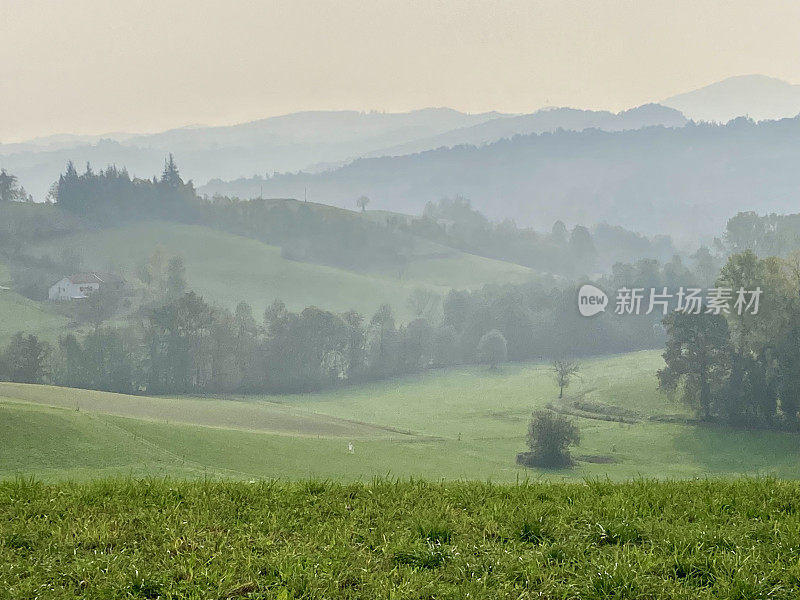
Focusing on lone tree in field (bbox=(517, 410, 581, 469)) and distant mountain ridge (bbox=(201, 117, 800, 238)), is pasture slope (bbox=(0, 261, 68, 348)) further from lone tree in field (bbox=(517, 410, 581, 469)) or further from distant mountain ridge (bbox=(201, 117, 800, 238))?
distant mountain ridge (bbox=(201, 117, 800, 238))

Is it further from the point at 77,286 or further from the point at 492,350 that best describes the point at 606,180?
the point at 77,286

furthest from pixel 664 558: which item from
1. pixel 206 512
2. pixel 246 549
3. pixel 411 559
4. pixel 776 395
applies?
pixel 776 395

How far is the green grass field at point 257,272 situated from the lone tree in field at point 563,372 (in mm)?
21752

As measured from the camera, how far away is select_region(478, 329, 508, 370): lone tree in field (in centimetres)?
6769

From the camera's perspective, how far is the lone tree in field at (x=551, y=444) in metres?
44.3

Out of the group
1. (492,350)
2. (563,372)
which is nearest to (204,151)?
(492,350)

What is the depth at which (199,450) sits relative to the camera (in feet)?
103

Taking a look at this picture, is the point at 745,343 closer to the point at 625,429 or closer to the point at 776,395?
the point at 776,395

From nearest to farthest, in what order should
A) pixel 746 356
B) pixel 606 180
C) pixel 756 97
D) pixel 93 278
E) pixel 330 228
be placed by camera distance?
pixel 746 356, pixel 93 278, pixel 330 228, pixel 756 97, pixel 606 180

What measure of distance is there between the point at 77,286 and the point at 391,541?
7738 cm

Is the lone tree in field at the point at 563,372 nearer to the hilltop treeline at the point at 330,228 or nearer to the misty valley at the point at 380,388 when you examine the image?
the misty valley at the point at 380,388

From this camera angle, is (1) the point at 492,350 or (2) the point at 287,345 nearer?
(2) the point at 287,345

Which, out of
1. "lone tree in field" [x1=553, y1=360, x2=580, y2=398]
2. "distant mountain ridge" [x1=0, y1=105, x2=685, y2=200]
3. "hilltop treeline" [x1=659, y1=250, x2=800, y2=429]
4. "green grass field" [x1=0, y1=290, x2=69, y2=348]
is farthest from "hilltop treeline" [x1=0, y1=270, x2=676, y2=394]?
"distant mountain ridge" [x1=0, y1=105, x2=685, y2=200]

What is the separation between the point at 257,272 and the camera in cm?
8912
